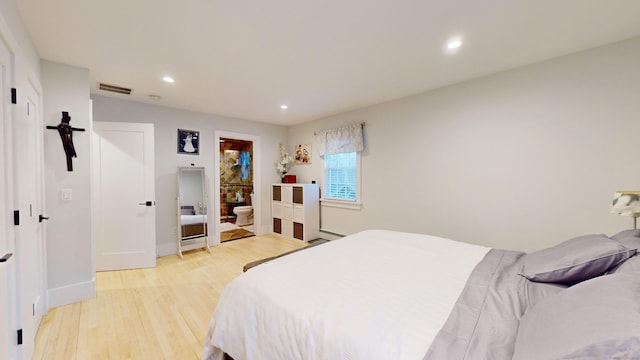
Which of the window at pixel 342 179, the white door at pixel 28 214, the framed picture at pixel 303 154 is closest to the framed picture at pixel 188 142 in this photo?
the white door at pixel 28 214

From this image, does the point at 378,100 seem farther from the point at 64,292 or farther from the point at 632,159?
the point at 64,292

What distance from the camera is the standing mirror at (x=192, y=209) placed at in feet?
13.2

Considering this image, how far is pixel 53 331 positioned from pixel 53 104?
2076 millimetres

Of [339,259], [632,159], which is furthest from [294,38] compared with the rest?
[632,159]

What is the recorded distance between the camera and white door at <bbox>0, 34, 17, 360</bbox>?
4.10 ft

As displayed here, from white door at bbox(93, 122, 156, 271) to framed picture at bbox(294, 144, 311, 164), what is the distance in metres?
2.67

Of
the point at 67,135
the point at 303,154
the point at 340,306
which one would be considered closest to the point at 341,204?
the point at 303,154

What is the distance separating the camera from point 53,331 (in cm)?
201

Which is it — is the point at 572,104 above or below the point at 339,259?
above

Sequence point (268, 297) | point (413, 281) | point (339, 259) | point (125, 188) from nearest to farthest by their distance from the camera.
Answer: point (268, 297)
point (413, 281)
point (339, 259)
point (125, 188)

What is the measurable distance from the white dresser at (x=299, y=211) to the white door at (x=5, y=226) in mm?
3507

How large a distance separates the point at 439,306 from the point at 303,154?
4.30 meters

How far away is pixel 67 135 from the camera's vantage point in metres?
2.41

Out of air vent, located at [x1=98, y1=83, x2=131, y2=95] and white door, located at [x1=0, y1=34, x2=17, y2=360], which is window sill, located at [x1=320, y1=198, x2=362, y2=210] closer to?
air vent, located at [x1=98, y1=83, x2=131, y2=95]
